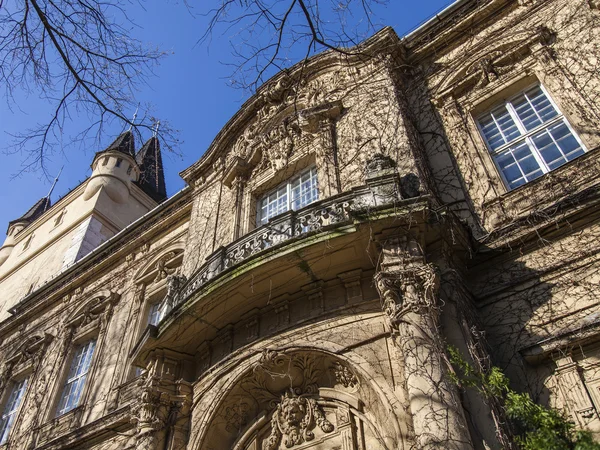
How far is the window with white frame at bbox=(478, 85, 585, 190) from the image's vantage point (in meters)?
8.23

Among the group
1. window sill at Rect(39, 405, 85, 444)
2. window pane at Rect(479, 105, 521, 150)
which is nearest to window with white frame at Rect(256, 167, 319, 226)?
window pane at Rect(479, 105, 521, 150)

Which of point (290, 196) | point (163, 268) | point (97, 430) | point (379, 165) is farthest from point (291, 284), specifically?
point (163, 268)

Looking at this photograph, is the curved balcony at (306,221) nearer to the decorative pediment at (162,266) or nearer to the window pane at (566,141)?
the window pane at (566,141)

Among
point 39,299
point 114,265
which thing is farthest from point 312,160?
point 39,299

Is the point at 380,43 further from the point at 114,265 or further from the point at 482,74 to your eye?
the point at 114,265

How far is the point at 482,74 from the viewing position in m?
9.97

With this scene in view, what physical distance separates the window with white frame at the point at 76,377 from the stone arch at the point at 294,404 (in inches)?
263

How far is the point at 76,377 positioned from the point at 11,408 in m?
3.62

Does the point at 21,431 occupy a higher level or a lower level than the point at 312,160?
lower

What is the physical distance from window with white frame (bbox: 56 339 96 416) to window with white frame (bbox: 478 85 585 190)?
37.8 ft

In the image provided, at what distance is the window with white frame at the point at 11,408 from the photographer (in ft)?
48.6

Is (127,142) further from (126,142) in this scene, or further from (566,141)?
(566,141)

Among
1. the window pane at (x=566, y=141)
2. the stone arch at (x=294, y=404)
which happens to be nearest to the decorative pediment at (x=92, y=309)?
the stone arch at (x=294, y=404)

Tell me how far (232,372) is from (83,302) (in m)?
9.80
